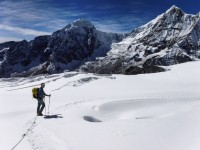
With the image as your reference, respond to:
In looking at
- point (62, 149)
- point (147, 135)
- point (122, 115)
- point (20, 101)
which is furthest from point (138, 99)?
point (62, 149)

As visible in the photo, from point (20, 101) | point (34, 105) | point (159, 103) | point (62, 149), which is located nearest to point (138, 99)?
point (159, 103)

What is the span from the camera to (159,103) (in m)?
31.2

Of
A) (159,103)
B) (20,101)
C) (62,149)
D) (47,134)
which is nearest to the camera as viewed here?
(62,149)

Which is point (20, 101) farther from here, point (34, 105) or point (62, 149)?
point (62, 149)

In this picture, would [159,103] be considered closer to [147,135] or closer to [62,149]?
[147,135]

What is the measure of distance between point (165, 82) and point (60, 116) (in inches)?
992

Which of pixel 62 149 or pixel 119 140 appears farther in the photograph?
pixel 119 140

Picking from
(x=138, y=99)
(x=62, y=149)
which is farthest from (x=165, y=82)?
(x=62, y=149)

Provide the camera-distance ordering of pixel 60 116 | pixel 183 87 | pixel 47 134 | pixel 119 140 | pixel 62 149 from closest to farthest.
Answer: pixel 62 149
pixel 119 140
pixel 47 134
pixel 60 116
pixel 183 87

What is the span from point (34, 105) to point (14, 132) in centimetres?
1275

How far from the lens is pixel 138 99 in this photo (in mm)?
31984

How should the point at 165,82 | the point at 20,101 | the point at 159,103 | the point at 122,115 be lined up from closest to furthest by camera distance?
the point at 122,115
the point at 159,103
the point at 20,101
the point at 165,82

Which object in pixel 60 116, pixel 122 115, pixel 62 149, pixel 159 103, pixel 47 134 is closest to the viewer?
pixel 62 149

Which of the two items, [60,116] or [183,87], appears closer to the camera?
[60,116]
